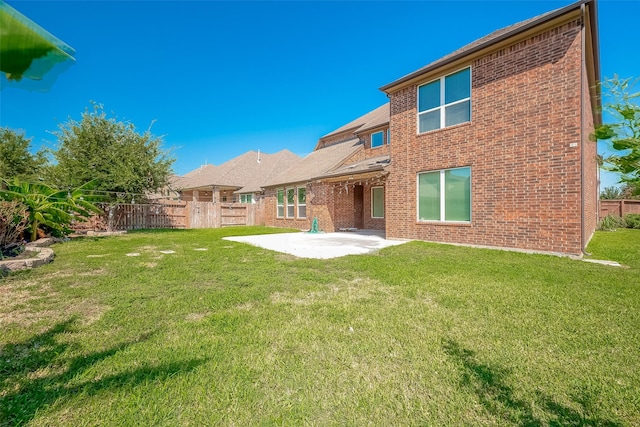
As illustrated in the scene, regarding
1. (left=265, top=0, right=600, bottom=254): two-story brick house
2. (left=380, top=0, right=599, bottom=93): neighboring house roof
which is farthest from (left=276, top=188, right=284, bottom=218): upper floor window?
(left=380, top=0, right=599, bottom=93): neighboring house roof

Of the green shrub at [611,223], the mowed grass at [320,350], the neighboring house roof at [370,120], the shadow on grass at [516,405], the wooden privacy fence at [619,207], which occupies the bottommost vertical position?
the shadow on grass at [516,405]

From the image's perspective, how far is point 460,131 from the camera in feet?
29.0

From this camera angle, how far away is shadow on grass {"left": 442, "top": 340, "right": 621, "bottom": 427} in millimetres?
Result: 1742

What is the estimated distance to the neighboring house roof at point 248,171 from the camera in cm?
2545

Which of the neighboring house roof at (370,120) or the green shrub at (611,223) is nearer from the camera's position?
the green shrub at (611,223)

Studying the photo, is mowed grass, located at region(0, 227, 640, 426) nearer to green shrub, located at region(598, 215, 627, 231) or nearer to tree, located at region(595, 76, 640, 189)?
tree, located at region(595, 76, 640, 189)

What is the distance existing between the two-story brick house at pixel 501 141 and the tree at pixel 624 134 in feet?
21.6

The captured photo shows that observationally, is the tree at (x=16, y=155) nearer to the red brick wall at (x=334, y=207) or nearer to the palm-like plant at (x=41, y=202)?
the palm-like plant at (x=41, y=202)

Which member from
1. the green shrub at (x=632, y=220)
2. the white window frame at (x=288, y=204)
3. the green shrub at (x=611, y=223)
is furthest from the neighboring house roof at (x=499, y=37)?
the green shrub at (x=632, y=220)

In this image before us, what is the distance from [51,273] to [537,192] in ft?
36.4

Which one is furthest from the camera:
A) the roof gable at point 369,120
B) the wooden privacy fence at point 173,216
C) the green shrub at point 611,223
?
the roof gable at point 369,120

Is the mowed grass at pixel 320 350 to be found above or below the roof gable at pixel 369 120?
below

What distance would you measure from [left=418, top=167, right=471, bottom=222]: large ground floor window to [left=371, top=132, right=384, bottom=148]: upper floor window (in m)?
6.23

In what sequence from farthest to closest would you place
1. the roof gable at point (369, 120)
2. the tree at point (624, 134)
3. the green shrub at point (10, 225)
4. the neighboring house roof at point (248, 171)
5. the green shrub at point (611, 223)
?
1. the neighboring house roof at point (248, 171)
2. the roof gable at point (369, 120)
3. the green shrub at point (611, 223)
4. the green shrub at point (10, 225)
5. the tree at point (624, 134)
